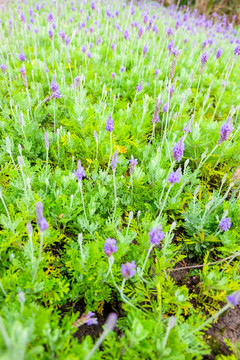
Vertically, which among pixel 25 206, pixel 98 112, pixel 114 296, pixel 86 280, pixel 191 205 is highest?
pixel 98 112

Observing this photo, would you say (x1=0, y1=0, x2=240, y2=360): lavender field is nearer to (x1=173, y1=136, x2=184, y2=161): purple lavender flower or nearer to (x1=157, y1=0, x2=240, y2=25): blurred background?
(x1=173, y1=136, x2=184, y2=161): purple lavender flower

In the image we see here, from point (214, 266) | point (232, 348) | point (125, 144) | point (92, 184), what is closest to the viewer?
point (232, 348)

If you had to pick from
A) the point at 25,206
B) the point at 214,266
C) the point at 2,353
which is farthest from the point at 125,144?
the point at 2,353

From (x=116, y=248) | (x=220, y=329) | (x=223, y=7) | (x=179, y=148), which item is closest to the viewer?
(x=116, y=248)

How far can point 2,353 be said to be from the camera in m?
0.90

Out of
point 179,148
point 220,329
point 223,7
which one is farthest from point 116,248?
point 223,7

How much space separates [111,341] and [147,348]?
174mm

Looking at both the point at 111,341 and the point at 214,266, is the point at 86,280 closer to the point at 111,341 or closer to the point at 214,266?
the point at 111,341

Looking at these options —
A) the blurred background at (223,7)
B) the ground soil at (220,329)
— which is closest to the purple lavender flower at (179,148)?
the ground soil at (220,329)

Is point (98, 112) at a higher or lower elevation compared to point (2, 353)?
higher

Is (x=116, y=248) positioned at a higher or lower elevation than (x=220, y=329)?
higher

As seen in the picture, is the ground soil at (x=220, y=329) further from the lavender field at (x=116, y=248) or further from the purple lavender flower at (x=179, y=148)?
the purple lavender flower at (x=179, y=148)

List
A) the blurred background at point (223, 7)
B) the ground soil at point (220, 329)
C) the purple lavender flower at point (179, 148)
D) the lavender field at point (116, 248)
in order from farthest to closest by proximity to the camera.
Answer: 1. the blurred background at point (223, 7)
2. the purple lavender flower at point (179, 148)
3. the ground soil at point (220, 329)
4. the lavender field at point (116, 248)

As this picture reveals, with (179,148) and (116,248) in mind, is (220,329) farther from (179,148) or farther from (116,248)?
(179,148)
